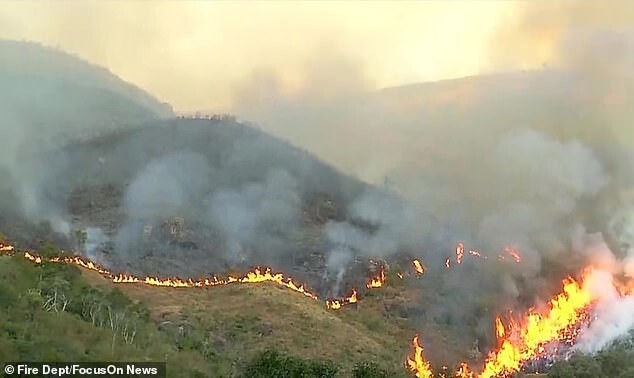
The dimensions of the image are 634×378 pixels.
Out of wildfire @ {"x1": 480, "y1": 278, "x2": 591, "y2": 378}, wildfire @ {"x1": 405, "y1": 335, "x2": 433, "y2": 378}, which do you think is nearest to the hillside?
wildfire @ {"x1": 405, "y1": 335, "x2": 433, "y2": 378}

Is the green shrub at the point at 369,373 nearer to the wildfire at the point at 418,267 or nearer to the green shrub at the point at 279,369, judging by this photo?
the green shrub at the point at 279,369

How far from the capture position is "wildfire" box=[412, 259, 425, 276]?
146 m

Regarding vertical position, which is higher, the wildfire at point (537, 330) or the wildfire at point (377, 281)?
the wildfire at point (377, 281)

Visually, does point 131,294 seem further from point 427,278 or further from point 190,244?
point 427,278

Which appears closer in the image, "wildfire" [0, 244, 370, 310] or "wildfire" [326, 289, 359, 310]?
"wildfire" [0, 244, 370, 310]

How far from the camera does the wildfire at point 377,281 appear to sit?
5477 inches

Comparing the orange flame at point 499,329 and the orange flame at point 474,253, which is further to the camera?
the orange flame at point 474,253

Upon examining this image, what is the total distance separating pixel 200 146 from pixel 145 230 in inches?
1963

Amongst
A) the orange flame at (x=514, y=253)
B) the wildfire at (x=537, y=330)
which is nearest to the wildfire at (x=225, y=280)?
the wildfire at (x=537, y=330)

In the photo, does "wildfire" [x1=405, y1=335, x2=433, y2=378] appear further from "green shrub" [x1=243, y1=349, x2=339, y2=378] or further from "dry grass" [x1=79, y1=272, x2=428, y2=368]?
"green shrub" [x1=243, y1=349, x2=339, y2=378]

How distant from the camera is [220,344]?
9206 centimetres

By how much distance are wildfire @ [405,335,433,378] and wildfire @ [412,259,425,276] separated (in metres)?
30.8

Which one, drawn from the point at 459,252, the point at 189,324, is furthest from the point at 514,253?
the point at 189,324

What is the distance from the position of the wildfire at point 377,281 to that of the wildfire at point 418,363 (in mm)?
23291
